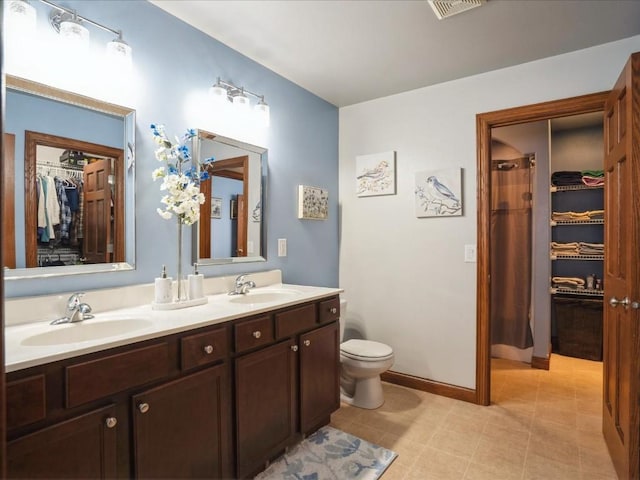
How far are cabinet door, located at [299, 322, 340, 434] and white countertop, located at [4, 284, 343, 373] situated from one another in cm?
27

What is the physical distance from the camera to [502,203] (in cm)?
370

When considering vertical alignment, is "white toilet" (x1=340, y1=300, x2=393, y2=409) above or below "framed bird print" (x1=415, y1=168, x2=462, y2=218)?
below

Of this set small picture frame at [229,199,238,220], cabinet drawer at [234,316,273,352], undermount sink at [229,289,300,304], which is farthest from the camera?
small picture frame at [229,199,238,220]

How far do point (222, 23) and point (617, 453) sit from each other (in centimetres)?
309

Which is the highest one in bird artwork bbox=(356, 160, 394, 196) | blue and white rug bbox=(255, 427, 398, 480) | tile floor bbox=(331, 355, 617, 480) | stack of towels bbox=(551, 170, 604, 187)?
stack of towels bbox=(551, 170, 604, 187)

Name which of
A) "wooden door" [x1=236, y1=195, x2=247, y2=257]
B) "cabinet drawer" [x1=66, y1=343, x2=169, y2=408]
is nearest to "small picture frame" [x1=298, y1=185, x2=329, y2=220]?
"wooden door" [x1=236, y1=195, x2=247, y2=257]

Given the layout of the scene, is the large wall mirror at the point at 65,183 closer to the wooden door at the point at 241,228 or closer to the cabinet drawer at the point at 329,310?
the wooden door at the point at 241,228

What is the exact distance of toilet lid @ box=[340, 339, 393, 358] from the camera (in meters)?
2.50

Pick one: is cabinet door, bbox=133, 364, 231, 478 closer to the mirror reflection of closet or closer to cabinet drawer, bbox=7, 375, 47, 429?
cabinet drawer, bbox=7, 375, 47, 429

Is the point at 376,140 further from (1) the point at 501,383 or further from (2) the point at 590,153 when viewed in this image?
(2) the point at 590,153

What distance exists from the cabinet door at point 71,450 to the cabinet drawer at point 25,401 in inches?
1.9

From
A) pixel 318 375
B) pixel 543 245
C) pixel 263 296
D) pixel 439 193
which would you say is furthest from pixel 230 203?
pixel 543 245

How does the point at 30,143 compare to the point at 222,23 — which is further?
the point at 222,23

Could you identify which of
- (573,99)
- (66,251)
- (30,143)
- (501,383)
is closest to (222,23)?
(30,143)
